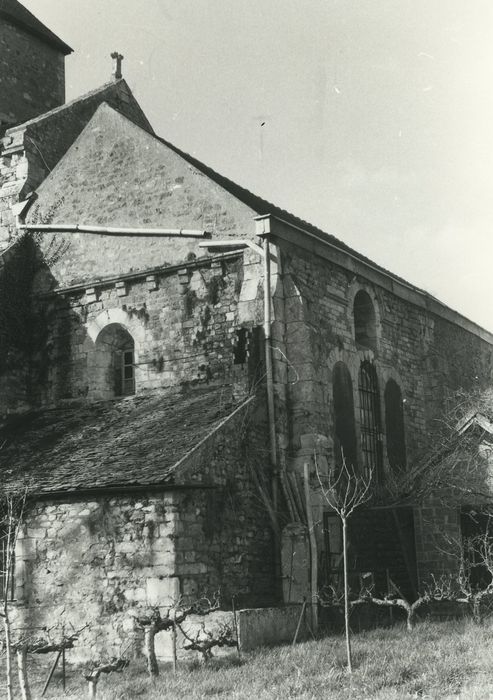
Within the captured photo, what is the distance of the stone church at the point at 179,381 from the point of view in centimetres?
1379

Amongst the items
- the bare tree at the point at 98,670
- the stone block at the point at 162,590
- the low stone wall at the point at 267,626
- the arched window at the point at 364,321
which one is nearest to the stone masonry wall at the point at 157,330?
the arched window at the point at 364,321

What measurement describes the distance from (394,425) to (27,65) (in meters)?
13.3

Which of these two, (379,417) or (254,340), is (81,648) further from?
(379,417)

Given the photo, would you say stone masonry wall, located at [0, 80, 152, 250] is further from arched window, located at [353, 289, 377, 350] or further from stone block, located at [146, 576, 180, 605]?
stone block, located at [146, 576, 180, 605]

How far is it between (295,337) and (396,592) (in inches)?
189

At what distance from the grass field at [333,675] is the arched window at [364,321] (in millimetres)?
7611

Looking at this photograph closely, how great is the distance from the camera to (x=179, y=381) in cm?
1703

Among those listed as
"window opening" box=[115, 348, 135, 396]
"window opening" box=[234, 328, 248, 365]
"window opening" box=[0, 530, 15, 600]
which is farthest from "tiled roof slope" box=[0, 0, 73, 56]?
"window opening" box=[0, 530, 15, 600]

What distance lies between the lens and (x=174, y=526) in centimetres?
1331

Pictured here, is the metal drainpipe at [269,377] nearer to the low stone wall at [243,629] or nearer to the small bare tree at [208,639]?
the low stone wall at [243,629]

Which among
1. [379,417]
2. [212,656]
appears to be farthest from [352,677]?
[379,417]

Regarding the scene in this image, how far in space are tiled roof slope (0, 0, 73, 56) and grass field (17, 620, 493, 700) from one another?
56.3 ft

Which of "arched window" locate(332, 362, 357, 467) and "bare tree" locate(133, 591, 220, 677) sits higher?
"arched window" locate(332, 362, 357, 467)

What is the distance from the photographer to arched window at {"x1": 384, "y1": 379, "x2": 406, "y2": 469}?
63.1 ft
